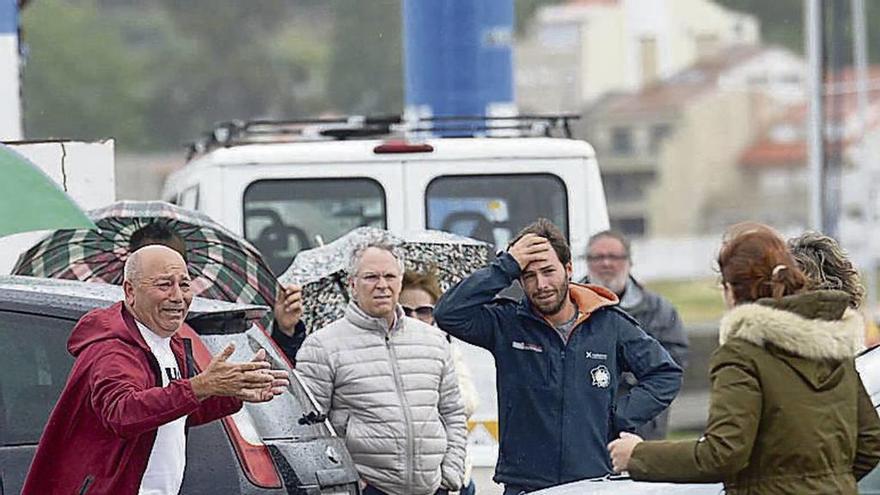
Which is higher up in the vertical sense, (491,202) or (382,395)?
(491,202)

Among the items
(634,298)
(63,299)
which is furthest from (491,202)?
(63,299)

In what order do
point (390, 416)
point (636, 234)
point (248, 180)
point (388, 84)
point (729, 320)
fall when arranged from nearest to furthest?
point (729, 320), point (390, 416), point (248, 180), point (636, 234), point (388, 84)

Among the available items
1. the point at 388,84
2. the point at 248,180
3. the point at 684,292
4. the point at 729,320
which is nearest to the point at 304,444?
the point at 729,320

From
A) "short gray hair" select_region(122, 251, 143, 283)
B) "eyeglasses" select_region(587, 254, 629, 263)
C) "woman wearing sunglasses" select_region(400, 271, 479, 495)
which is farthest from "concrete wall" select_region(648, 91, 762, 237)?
"short gray hair" select_region(122, 251, 143, 283)

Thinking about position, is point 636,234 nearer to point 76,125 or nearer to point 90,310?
point 76,125

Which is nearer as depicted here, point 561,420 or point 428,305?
point 561,420

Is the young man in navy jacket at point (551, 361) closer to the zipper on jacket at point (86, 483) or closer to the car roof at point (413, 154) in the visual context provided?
the zipper on jacket at point (86, 483)

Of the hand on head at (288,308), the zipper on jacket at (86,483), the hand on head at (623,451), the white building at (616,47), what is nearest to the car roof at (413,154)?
the hand on head at (288,308)

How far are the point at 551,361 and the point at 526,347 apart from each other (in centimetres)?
10

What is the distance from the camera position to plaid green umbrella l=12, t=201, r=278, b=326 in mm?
8242

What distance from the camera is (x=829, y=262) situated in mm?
6664

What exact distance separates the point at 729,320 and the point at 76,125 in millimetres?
76973

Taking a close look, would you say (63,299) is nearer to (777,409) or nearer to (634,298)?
(777,409)

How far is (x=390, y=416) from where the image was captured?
24.4 feet
